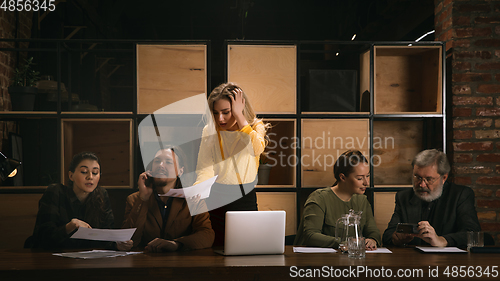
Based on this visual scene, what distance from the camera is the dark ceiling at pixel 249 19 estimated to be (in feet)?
14.3

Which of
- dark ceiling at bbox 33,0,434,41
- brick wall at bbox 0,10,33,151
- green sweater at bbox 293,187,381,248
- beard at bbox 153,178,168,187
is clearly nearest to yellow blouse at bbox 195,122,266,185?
beard at bbox 153,178,168,187

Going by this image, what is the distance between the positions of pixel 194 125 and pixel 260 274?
73.9 inches

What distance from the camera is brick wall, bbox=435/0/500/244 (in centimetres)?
309

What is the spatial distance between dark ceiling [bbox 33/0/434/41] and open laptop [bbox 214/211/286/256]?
312 centimetres

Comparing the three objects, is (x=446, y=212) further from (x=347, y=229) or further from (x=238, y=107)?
(x=238, y=107)

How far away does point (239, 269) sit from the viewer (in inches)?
59.7

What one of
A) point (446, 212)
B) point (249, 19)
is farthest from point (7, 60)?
point (249, 19)

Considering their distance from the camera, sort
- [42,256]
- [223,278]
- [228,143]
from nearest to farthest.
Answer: [223,278]
[42,256]
[228,143]

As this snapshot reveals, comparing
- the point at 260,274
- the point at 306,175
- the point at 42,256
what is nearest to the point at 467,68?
the point at 306,175

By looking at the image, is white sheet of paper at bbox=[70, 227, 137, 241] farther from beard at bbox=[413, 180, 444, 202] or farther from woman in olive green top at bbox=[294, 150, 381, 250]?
beard at bbox=[413, 180, 444, 202]

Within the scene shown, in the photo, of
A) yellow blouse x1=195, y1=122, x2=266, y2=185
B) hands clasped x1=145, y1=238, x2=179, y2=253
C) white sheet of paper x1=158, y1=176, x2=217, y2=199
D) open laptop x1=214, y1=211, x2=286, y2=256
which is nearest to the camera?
open laptop x1=214, y1=211, x2=286, y2=256

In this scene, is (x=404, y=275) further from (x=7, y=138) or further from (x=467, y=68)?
(x=7, y=138)

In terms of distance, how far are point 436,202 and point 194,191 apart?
60.9 inches

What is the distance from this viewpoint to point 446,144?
3225mm
